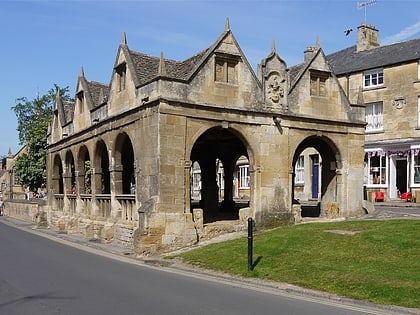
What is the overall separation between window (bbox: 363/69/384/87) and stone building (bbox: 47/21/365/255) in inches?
627

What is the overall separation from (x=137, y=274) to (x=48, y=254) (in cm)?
553

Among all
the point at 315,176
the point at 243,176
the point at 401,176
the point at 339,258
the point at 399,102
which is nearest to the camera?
the point at 339,258

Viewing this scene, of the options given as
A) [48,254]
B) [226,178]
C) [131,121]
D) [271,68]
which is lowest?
[48,254]

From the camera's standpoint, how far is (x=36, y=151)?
49688 mm

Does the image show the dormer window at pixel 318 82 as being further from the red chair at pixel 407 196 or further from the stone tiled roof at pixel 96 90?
the red chair at pixel 407 196

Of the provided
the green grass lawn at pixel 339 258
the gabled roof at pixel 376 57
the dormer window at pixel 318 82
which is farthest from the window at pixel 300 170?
the green grass lawn at pixel 339 258

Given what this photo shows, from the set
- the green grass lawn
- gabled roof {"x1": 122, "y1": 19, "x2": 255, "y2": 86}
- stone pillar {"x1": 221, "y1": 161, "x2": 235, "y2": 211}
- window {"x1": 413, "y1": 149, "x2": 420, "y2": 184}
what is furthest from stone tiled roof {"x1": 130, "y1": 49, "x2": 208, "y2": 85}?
window {"x1": 413, "y1": 149, "x2": 420, "y2": 184}

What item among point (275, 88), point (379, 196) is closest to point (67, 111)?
point (275, 88)

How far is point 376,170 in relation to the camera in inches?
1481

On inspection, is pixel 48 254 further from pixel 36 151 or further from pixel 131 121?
pixel 36 151

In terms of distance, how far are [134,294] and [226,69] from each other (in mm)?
11252

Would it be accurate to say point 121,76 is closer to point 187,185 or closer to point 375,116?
point 187,185

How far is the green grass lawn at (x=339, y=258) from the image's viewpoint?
10.2 meters

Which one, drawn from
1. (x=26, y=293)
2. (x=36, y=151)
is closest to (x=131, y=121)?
(x=26, y=293)
